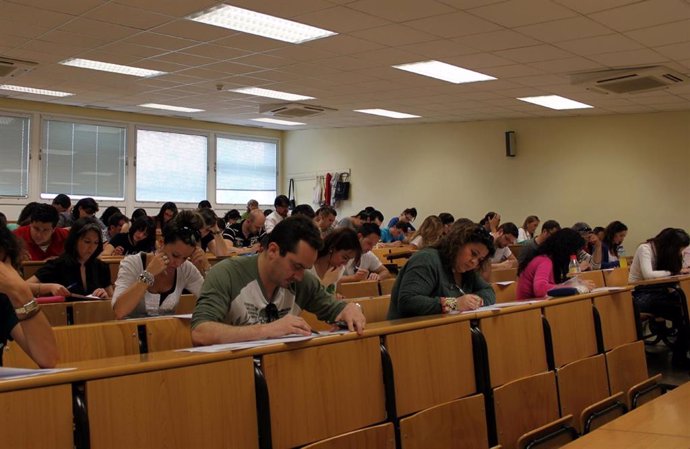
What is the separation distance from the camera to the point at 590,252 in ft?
27.9

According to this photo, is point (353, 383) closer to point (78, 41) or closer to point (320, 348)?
point (320, 348)

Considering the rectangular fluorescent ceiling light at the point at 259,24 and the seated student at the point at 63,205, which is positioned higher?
the rectangular fluorescent ceiling light at the point at 259,24

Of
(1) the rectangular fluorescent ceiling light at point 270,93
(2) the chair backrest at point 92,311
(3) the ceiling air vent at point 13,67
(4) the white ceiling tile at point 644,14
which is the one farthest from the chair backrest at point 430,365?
(1) the rectangular fluorescent ceiling light at point 270,93

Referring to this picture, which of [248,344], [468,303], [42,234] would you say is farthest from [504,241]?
[248,344]

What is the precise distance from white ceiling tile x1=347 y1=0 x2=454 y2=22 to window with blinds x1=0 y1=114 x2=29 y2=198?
7942mm

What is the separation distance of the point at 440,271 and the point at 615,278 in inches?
123

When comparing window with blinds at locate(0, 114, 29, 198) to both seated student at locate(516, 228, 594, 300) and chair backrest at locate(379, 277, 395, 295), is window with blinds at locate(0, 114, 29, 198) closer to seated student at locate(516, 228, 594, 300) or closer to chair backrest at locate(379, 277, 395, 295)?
chair backrest at locate(379, 277, 395, 295)

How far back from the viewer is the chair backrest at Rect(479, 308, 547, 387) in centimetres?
301

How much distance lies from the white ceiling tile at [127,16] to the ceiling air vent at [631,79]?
4704 mm

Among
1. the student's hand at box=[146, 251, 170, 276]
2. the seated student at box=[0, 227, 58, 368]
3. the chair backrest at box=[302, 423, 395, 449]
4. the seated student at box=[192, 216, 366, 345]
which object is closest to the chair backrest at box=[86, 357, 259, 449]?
the chair backrest at box=[302, 423, 395, 449]

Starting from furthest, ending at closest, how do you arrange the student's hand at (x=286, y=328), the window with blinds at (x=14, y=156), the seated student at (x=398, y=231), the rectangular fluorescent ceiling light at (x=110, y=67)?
the window with blinds at (x=14, y=156)
the seated student at (x=398, y=231)
the rectangular fluorescent ceiling light at (x=110, y=67)
the student's hand at (x=286, y=328)

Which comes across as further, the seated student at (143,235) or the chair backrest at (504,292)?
the seated student at (143,235)

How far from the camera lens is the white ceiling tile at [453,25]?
5580mm

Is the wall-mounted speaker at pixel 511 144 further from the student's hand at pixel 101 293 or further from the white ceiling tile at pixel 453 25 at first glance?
the student's hand at pixel 101 293
